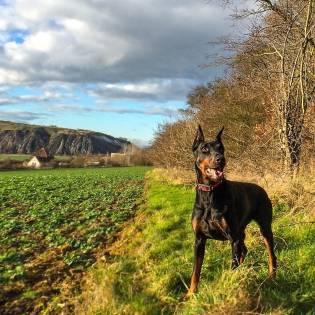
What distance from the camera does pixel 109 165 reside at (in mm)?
102125

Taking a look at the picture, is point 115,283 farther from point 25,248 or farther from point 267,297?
point 25,248

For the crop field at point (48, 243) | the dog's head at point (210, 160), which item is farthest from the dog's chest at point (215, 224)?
the crop field at point (48, 243)

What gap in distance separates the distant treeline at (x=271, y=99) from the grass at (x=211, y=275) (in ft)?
10.3

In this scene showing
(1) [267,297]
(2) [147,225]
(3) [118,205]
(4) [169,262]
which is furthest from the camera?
(3) [118,205]

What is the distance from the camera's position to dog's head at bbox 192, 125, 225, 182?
5.81 m

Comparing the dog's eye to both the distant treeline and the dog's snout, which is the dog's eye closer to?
the dog's snout

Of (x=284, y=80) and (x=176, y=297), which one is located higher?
(x=284, y=80)

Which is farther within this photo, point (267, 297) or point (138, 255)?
point (138, 255)

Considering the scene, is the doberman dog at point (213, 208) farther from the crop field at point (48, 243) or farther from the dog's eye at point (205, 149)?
the crop field at point (48, 243)

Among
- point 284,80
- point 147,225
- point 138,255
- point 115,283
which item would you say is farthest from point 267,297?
point 284,80

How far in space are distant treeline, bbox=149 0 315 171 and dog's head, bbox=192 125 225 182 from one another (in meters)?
7.81

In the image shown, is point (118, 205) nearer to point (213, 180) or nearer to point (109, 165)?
point (213, 180)

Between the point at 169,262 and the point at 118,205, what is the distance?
12.3m

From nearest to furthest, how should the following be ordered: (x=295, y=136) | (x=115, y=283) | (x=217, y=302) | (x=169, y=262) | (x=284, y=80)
Result: (x=217, y=302)
(x=115, y=283)
(x=169, y=262)
(x=295, y=136)
(x=284, y=80)
